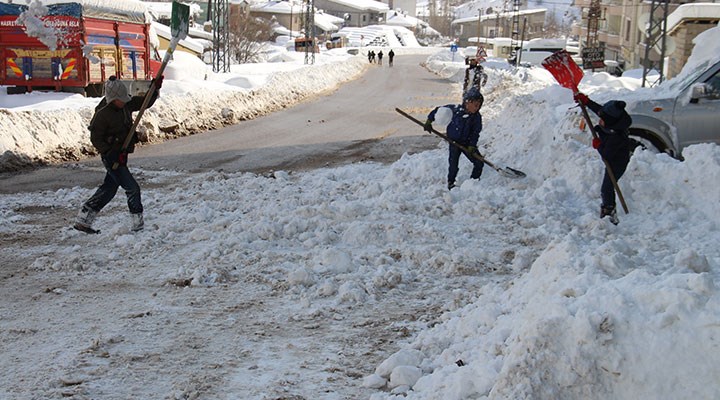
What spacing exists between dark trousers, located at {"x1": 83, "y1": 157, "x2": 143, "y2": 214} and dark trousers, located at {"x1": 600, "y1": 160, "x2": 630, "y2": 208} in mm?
4939

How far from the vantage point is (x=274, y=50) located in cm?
7800

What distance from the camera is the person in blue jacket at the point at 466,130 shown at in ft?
31.1

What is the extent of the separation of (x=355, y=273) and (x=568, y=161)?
3885 mm

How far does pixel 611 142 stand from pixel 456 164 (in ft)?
6.99

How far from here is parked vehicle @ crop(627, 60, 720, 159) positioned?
1005 centimetres

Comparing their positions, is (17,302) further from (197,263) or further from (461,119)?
(461,119)

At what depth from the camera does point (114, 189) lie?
8453 millimetres

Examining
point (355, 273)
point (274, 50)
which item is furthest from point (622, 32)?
point (355, 273)

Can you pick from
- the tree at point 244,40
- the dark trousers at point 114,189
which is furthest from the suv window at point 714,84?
the tree at point 244,40

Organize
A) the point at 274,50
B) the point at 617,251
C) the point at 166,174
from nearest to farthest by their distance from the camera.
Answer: the point at 617,251 < the point at 166,174 < the point at 274,50

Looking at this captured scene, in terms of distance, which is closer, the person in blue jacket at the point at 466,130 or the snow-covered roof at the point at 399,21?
the person in blue jacket at the point at 466,130

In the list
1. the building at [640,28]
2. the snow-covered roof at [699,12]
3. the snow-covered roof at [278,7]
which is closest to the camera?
the snow-covered roof at [699,12]

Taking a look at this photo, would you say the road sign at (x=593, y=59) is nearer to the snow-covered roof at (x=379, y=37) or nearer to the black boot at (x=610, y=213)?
the black boot at (x=610, y=213)

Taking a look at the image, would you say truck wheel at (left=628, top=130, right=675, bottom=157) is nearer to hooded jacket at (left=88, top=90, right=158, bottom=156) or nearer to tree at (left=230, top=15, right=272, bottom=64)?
hooded jacket at (left=88, top=90, right=158, bottom=156)
